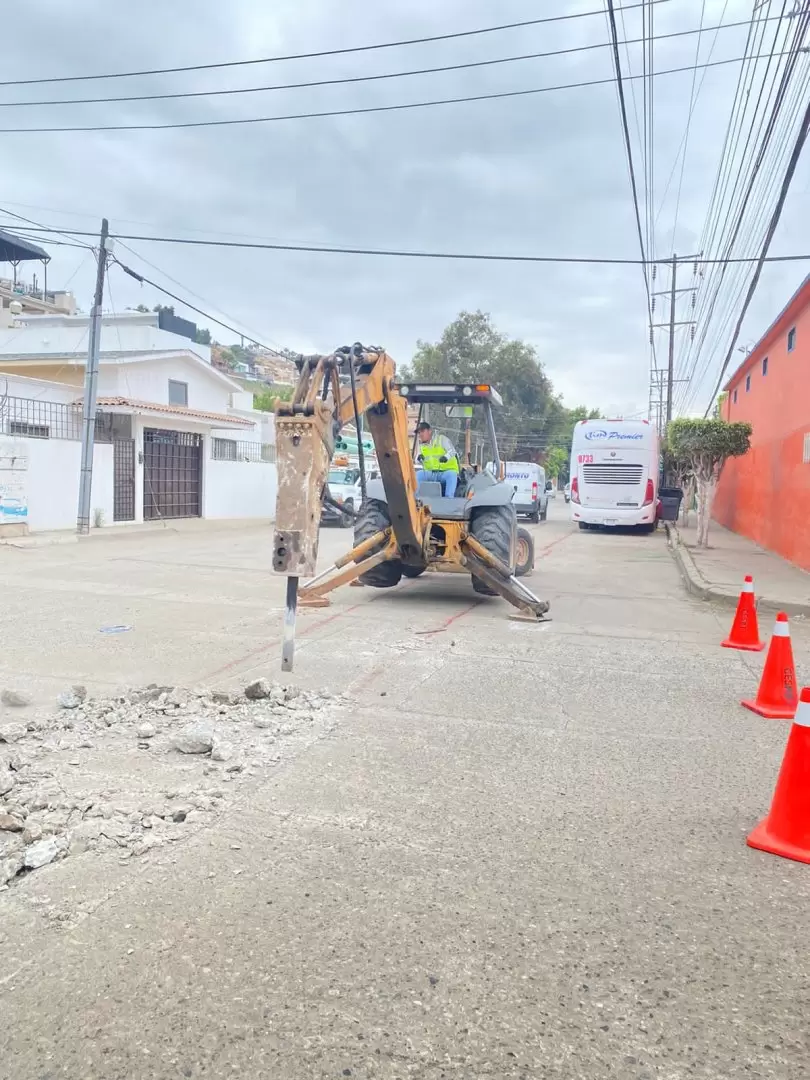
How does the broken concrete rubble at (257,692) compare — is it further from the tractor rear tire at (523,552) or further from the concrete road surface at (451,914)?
the tractor rear tire at (523,552)

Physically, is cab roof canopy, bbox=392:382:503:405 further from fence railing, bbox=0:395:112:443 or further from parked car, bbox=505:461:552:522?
parked car, bbox=505:461:552:522

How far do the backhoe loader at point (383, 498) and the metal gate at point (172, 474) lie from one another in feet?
48.8

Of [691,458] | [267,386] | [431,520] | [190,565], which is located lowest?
[190,565]

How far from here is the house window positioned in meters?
27.8

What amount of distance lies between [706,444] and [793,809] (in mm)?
14876

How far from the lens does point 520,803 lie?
420 centimetres

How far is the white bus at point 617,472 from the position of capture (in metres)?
24.4

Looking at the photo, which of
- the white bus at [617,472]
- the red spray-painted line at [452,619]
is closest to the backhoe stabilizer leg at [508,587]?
the red spray-painted line at [452,619]

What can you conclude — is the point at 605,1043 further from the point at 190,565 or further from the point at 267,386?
the point at 267,386

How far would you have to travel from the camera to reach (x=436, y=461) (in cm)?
1092

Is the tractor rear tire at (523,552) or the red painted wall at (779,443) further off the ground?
the red painted wall at (779,443)

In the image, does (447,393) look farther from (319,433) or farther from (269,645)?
(319,433)

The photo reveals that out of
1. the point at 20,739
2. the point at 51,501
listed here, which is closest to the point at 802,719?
the point at 20,739

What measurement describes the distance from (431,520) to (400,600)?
1.29 m
